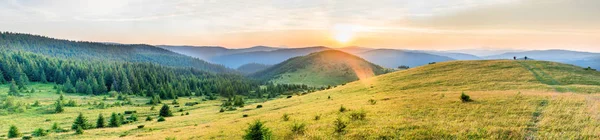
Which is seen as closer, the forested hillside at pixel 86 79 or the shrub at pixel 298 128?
the shrub at pixel 298 128

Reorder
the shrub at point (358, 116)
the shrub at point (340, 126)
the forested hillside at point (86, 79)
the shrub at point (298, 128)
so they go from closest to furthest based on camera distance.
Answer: the shrub at point (340, 126)
the shrub at point (298, 128)
the shrub at point (358, 116)
the forested hillside at point (86, 79)

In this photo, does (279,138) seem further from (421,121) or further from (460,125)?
(460,125)

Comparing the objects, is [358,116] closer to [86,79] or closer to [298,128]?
[298,128]

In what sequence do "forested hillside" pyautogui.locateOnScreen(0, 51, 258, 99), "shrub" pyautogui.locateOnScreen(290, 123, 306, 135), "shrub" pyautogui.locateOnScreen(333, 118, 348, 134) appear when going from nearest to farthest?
"shrub" pyautogui.locateOnScreen(333, 118, 348, 134), "shrub" pyautogui.locateOnScreen(290, 123, 306, 135), "forested hillside" pyautogui.locateOnScreen(0, 51, 258, 99)

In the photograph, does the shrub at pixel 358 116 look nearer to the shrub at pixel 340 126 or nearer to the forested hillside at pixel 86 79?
the shrub at pixel 340 126

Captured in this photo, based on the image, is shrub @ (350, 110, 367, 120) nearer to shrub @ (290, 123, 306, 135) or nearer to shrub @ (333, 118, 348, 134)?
shrub @ (333, 118, 348, 134)

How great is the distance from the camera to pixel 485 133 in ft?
60.2

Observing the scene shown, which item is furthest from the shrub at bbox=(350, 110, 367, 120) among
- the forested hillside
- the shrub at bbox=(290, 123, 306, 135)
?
the forested hillside

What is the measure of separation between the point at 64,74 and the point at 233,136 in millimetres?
212449

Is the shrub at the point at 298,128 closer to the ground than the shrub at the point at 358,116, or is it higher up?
closer to the ground

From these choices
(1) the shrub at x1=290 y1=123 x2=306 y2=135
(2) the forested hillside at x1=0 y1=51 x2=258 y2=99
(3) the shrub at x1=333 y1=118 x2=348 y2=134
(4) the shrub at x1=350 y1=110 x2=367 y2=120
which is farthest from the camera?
(2) the forested hillside at x1=0 y1=51 x2=258 y2=99

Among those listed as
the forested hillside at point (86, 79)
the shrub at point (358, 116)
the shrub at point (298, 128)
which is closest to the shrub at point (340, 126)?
the shrub at point (358, 116)

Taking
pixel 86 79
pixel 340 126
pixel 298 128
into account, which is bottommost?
pixel 86 79

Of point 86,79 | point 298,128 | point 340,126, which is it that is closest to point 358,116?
point 340,126
